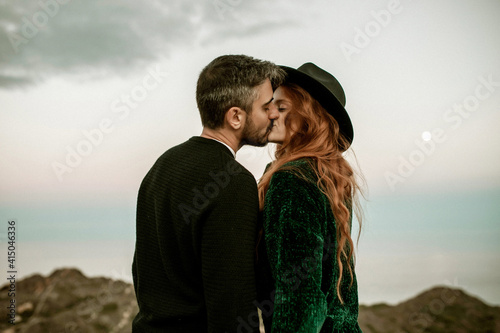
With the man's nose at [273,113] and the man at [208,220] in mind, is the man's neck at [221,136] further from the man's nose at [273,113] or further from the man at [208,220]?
the man's nose at [273,113]

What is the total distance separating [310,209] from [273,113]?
481mm

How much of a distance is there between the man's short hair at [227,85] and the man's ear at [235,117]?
13mm

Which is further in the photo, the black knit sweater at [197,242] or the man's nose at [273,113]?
the man's nose at [273,113]

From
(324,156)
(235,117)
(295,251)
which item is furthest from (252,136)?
(295,251)

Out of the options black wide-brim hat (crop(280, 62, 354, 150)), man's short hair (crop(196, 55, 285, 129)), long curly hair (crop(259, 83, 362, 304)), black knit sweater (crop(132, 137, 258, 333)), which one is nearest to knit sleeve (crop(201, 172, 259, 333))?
black knit sweater (crop(132, 137, 258, 333))

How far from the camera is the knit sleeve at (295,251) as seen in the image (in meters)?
1.03

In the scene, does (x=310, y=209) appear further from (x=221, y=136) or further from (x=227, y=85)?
(x=227, y=85)

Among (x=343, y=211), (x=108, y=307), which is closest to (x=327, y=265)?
(x=343, y=211)

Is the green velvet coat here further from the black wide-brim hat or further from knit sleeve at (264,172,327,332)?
the black wide-brim hat

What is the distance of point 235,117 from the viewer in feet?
4.43

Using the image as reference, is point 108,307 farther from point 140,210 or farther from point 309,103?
point 309,103

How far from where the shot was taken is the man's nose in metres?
1.46

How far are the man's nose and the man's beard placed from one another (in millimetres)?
33

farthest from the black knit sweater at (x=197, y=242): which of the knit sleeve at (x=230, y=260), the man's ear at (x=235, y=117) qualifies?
the man's ear at (x=235, y=117)
